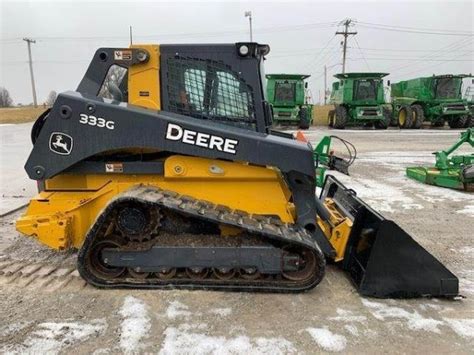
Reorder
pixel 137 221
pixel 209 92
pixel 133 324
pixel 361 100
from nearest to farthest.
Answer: pixel 133 324
pixel 137 221
pixel 209 92
pixel 361 100

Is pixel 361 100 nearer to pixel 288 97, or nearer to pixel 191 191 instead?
pixel 288 97

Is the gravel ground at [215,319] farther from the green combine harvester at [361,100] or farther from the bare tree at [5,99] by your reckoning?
the bare tree at [5,99]

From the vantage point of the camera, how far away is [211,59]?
4.28 metres

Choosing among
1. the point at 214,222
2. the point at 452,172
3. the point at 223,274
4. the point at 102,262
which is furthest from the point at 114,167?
the point at 452,172

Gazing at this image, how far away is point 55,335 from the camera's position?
10.5ft

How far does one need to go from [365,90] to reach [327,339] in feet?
76.3

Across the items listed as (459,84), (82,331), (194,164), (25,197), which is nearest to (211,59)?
(194,164)

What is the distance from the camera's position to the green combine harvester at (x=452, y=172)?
8367 mm

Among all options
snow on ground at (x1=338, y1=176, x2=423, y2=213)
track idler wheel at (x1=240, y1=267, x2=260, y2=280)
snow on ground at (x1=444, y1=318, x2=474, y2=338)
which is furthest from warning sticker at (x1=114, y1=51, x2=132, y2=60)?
snow on ground at (x1=338, y1=176, x2=423, y2=213)

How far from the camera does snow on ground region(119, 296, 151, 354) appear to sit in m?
3.08

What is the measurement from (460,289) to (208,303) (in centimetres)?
228

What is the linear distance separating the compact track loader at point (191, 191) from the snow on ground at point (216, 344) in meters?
0.75

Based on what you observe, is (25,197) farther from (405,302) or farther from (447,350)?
(447,350)

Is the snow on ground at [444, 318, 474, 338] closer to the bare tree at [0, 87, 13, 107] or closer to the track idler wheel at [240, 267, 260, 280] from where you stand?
the track idler wheel at [240, 267, 260, 280]
